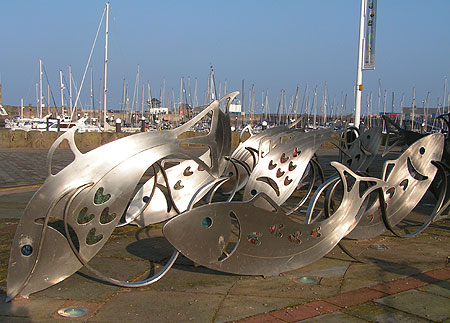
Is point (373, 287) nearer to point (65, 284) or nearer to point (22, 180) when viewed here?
point (65, 284)

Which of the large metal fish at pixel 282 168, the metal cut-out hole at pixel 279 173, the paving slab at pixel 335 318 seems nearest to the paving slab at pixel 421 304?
the paving slab at pixel 335 318

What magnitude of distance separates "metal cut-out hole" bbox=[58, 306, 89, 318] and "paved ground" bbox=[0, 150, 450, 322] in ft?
0.21

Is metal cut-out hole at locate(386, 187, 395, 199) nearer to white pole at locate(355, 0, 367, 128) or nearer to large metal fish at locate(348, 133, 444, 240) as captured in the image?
large metal fish at locate(348, 133, 444, 240)

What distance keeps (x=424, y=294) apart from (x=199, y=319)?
2.39 metres

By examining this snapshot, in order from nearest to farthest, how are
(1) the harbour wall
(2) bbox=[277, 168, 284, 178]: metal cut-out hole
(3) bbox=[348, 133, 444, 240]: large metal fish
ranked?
(3) bbox=[348, 133, 444, 240]: large metal fish, (2) bbox=[277, 168, 284, 178]: metal cut-out hole, (1) the harbour wall

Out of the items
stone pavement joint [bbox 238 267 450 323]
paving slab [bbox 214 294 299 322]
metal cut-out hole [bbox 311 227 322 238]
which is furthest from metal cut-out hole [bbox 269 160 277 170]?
paving slab [bbox 214 294 299 322]

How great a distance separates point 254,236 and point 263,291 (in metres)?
0.63

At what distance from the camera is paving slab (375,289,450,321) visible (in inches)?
197

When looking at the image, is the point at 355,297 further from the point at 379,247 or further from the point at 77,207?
the point at 77,207

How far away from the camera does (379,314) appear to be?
498cm

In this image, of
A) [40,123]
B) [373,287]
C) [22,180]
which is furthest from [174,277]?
[40,123]

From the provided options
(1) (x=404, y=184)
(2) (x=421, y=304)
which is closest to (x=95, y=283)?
(2) (x=421, y=304)

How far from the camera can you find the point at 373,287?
5.84m

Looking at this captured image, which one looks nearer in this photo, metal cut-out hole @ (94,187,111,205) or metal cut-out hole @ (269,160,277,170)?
metal cut-out hole @ (94,187,111,205)
